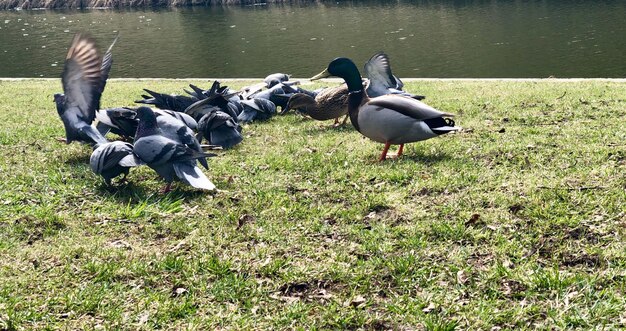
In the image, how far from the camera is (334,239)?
4125 millimetres

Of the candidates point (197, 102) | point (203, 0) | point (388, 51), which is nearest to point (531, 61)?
point (388, 51)

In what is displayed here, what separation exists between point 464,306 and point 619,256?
104cm

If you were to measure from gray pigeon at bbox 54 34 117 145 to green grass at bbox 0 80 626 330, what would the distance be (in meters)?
0.33

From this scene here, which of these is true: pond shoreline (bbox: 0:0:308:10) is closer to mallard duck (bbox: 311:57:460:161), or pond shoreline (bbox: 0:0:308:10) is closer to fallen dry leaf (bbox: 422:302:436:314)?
mallard duck (bbox: 311:57:460:161)

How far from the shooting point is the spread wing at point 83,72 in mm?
5770

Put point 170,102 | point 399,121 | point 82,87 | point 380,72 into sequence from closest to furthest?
point 399,121
point 82,87
point 170,102
point 380,72

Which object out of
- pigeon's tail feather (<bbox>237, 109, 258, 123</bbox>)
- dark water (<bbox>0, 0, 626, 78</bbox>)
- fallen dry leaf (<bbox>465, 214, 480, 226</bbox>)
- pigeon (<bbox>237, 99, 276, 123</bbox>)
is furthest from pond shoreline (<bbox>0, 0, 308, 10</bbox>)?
fallen dry leaf (<bbox>465, 214, 480, 226</bbox>)

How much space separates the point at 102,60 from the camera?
19.5ft

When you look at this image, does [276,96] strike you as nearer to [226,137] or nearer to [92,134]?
[226,137]

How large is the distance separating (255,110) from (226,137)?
1542 millimetres

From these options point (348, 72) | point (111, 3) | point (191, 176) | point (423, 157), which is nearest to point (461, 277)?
point (191, 176)

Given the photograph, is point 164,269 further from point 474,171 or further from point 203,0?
point 203,0

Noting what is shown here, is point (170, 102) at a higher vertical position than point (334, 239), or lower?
higher

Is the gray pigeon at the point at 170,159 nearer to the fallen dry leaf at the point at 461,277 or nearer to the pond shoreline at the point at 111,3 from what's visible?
the fallen dry leaf at the point at 461,277
